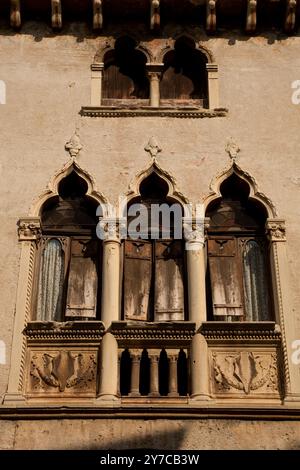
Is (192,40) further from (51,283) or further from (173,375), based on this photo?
(173,375)

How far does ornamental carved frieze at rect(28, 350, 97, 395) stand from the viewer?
30.9ft

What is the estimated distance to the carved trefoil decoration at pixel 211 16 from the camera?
12.2 metres

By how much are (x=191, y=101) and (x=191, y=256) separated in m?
2.88

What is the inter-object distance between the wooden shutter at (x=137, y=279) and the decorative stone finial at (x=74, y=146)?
5.03 ft

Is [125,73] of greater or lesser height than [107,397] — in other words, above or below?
above

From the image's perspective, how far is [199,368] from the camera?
942 cm

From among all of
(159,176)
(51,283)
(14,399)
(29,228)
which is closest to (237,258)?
(159,176)

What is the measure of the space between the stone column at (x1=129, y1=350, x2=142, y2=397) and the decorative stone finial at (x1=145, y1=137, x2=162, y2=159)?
2951 mm

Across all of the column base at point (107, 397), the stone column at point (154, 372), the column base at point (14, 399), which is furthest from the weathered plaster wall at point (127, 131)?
the stone column at point (154, 372)

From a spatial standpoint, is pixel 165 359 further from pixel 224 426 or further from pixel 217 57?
pixel 217 57

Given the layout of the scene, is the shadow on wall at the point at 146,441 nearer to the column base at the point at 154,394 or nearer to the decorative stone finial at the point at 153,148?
the column base at the point at 154,394

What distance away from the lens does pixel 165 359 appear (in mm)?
9648

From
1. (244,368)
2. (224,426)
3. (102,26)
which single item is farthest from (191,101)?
(224,426)

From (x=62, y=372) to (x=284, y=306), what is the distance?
285cm
